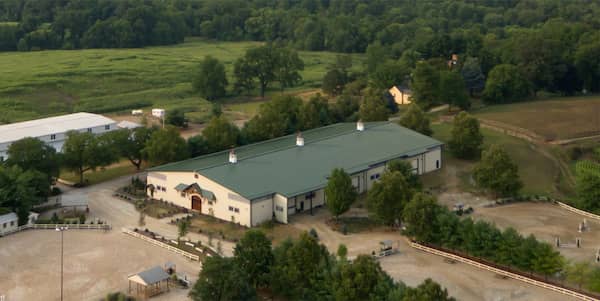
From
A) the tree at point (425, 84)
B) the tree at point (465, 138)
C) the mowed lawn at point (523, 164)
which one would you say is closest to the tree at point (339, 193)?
the mowed lawn at point (523, 164)

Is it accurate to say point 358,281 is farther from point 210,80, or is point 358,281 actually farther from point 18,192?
point 210,80

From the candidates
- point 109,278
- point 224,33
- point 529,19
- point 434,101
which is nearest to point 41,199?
point 109,278

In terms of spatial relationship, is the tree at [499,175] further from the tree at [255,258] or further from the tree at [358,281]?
the tree at [255,258]

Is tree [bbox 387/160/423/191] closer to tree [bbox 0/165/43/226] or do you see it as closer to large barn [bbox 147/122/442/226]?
large barn [bbox 147/122/442/226]

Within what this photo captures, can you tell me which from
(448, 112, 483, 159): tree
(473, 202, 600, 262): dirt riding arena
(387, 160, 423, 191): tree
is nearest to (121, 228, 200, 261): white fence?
(387, 160, 423, 191): tree

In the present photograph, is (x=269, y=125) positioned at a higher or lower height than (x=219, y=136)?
higher

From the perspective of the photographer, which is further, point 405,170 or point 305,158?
point 305,158

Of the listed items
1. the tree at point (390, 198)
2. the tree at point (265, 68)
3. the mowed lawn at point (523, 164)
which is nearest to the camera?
the tree at point (390, 198)

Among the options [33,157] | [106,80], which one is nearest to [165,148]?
[33,157]
